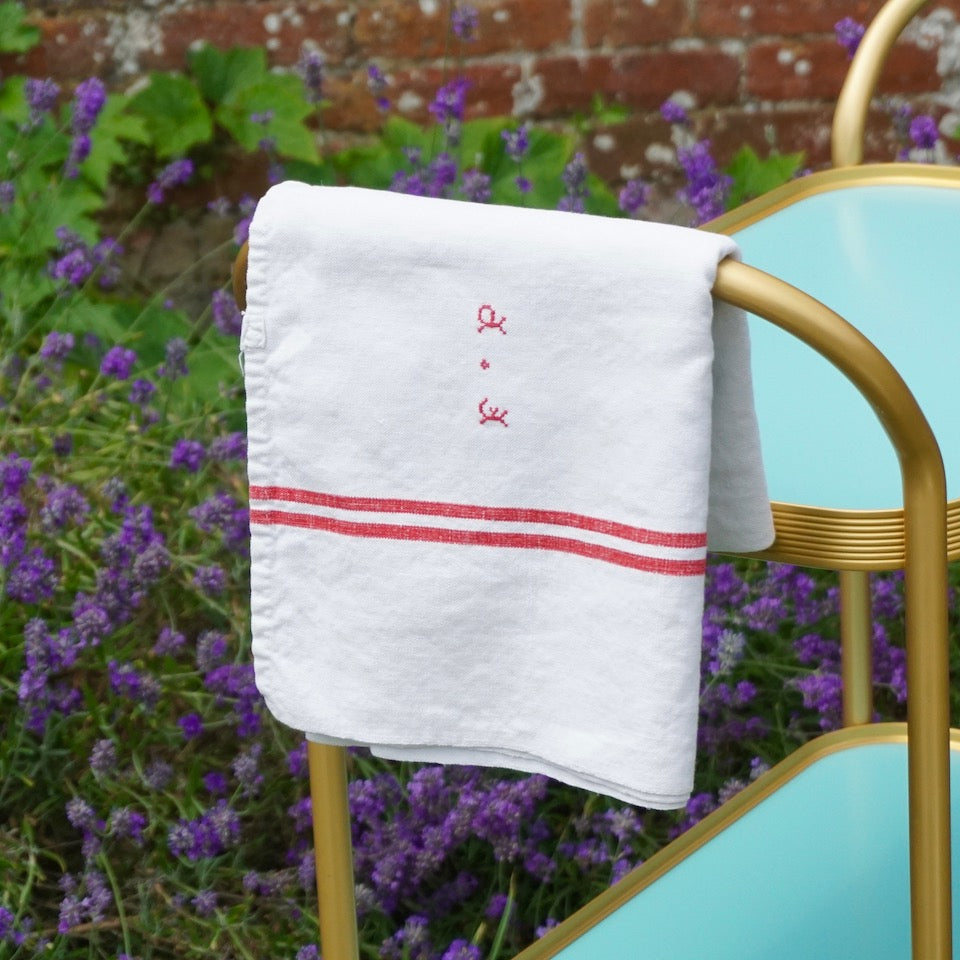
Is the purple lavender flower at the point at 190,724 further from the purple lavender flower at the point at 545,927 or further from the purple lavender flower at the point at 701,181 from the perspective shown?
the purple lavender flower at the point at 701,181

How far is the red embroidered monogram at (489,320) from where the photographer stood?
639mm

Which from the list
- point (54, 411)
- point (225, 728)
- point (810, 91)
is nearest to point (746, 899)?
point (225, 728)

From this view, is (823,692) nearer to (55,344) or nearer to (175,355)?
(175,355)

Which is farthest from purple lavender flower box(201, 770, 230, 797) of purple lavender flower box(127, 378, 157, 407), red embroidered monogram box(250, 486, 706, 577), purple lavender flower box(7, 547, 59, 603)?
red embroidered monogram box(250, 486, 706, 577)

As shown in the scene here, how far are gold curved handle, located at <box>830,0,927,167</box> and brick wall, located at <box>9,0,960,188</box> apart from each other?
0.93 m

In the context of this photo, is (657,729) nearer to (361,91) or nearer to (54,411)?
(54,411)

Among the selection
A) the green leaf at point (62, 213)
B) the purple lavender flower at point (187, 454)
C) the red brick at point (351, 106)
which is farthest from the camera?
the red brick at point (351, 106)

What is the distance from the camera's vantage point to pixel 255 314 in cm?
71

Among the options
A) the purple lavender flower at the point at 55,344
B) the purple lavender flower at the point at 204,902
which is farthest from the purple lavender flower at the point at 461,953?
the purple lavender flower at the point at 55,344

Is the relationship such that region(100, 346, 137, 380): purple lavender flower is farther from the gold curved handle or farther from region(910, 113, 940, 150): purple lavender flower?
region(910, 113, 940, 150): purple lavender flower

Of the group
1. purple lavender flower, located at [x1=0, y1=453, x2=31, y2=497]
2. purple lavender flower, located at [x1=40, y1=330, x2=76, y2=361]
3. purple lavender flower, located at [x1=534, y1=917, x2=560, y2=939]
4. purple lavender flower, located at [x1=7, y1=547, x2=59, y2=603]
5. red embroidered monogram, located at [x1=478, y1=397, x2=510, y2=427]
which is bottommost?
purple lavender flower, located at [x1=534, y1=917, x2=560, y2=939]

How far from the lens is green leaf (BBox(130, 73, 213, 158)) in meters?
2.36

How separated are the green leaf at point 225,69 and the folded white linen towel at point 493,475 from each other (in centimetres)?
177

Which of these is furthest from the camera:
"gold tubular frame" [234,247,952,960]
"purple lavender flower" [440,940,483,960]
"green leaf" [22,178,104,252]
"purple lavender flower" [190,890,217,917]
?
"green leaf" [22,178,104,252]
